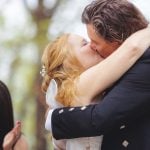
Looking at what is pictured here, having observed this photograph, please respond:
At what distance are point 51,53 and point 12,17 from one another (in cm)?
185

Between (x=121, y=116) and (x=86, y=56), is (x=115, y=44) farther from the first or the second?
(x=121, y=116)

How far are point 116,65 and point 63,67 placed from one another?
27 centimetres

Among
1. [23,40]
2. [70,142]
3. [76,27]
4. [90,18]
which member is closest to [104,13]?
[90,18]

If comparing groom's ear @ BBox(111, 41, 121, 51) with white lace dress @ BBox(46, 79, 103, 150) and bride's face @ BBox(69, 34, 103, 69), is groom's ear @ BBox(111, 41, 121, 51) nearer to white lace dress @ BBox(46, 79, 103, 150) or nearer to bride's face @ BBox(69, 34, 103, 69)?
bride's face @ BBox(69, 34, 103, 69)

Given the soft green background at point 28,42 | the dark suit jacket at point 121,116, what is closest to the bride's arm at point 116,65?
the dark suit jacket at point 121,116

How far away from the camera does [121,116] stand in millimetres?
1477

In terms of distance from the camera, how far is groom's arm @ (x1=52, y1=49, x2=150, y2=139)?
4.83 ft

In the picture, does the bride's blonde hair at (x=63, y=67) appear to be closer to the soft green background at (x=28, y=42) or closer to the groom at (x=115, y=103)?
the groom at (x=115, y=103)

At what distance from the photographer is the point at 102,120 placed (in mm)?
1478

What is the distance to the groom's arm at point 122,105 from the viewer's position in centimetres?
147

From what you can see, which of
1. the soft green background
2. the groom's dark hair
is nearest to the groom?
the groom's dark hair

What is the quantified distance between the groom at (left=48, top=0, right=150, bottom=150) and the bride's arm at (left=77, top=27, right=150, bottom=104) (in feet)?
0.07

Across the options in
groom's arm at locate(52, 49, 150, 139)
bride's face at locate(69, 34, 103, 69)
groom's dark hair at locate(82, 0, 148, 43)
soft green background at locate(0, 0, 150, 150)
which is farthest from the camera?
soft green background at locate(0, 0, 150, 150)

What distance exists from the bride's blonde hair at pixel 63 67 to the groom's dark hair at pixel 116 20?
0.16 metres
